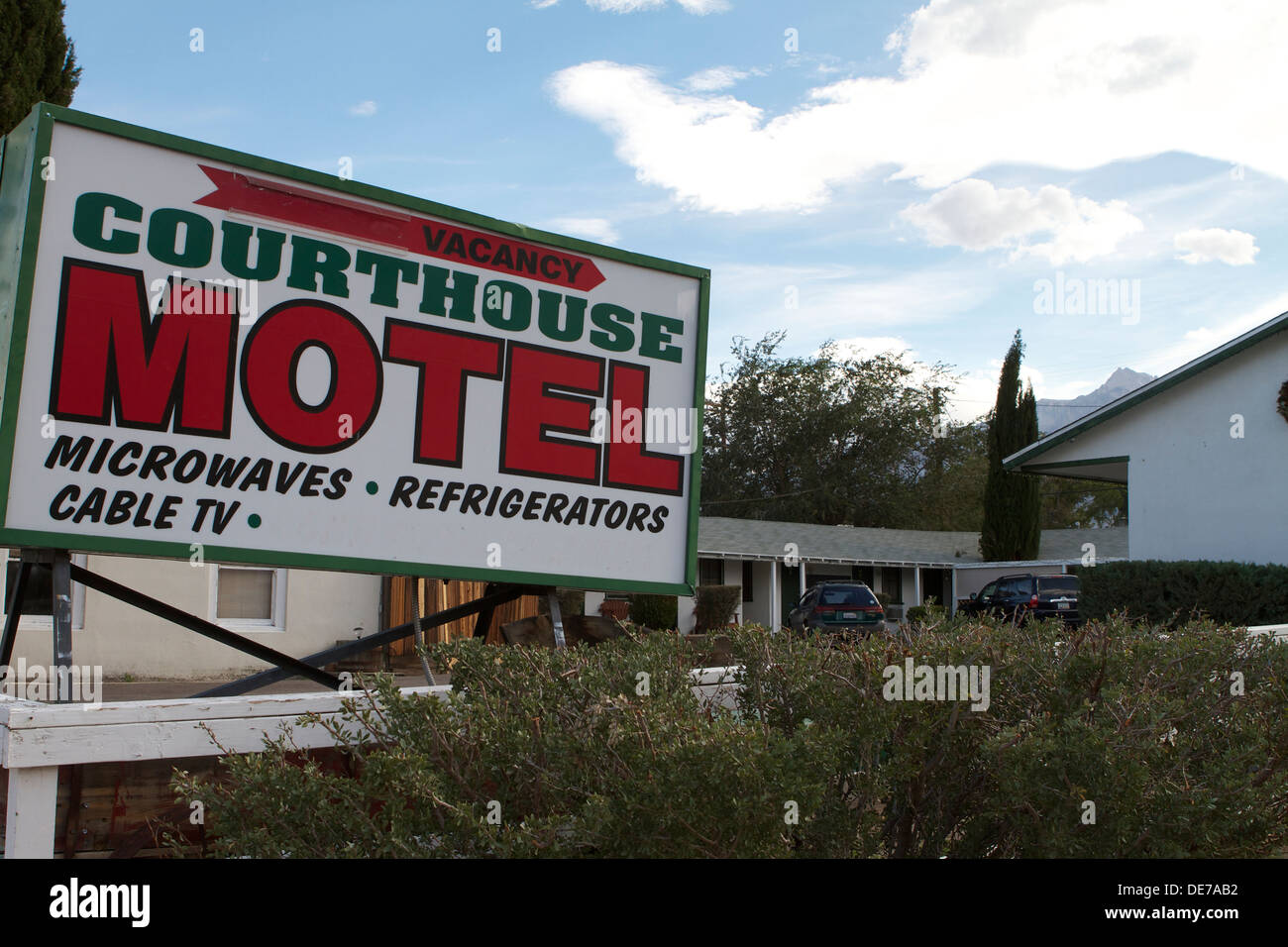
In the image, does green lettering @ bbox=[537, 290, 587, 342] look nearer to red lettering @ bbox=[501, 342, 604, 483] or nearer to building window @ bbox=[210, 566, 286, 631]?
red lettering @ bbox=[501, 342, 604, 483]

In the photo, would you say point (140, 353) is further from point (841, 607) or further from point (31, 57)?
point (841, 607)

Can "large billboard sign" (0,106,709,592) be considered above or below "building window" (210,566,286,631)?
above

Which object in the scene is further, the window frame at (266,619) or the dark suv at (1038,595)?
the dark suv at (1038,595)

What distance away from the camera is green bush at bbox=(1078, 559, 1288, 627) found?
48.7 ft

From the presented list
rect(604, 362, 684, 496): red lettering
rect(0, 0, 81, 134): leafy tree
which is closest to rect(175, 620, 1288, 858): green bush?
rect(604, 362, 684, 496): red lettering

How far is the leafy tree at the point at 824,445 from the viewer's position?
154ft

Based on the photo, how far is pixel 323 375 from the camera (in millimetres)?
5176

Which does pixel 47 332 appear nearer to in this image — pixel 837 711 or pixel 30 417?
pixel 30 417

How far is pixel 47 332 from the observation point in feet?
14.7

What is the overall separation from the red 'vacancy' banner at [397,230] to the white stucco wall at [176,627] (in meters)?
8.20

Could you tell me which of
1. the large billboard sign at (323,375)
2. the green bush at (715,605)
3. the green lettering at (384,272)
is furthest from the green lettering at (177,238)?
the green bush at (715,605)

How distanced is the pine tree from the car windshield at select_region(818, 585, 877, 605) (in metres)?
13.7

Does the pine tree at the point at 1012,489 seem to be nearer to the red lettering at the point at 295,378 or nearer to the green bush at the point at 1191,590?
the green bush at the point at 1191,590
